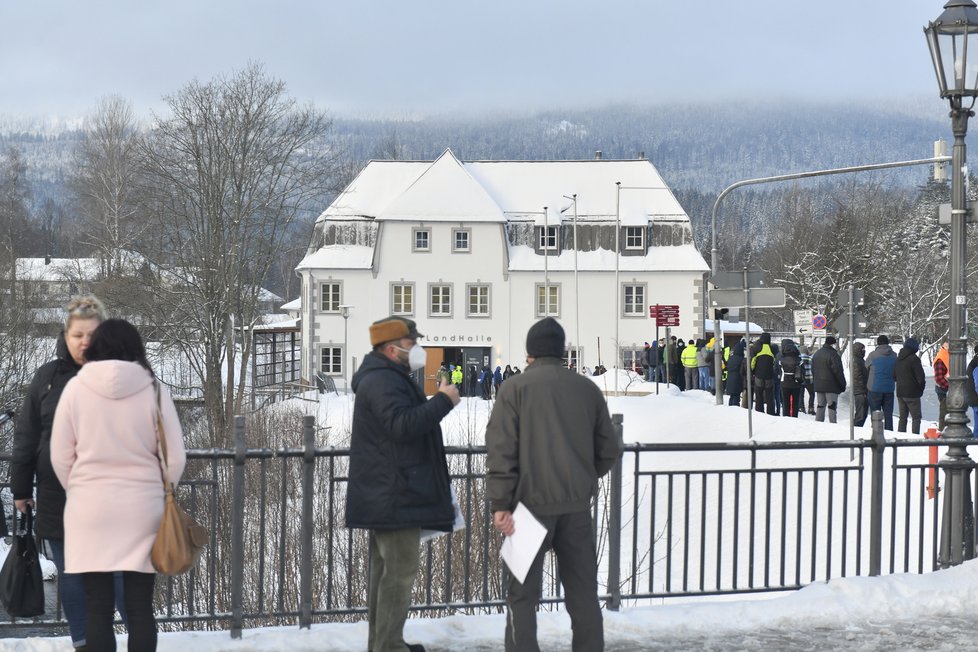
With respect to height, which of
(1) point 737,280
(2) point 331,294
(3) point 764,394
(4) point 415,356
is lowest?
(3) point 764,394

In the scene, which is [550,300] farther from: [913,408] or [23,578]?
[23,578]

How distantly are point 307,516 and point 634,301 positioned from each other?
56824mm

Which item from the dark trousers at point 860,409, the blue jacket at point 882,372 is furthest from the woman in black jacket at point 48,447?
the dark trousers at point 860,409

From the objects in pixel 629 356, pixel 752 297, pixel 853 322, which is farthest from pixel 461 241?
pixel 853 322

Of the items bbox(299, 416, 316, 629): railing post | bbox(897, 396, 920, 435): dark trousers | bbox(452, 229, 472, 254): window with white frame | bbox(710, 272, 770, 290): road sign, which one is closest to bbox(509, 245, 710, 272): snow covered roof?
bbox(452, 229, 472, 254): window with white frame

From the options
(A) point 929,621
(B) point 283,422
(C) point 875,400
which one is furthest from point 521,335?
(A) point 929,621

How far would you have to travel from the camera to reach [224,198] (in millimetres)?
45250

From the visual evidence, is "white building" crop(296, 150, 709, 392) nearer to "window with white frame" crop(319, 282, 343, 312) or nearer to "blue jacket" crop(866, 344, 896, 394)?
"window with white frame" crop(319, 282, 343, 312)

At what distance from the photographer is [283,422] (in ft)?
117

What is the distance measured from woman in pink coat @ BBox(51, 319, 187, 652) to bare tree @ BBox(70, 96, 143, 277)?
181 feet

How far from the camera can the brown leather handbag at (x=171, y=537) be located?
A: 5977 mm

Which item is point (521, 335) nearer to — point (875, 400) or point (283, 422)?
point (283, 422)

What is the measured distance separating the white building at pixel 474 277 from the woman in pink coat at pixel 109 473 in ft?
186

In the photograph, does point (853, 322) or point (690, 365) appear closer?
point (853, 322)
